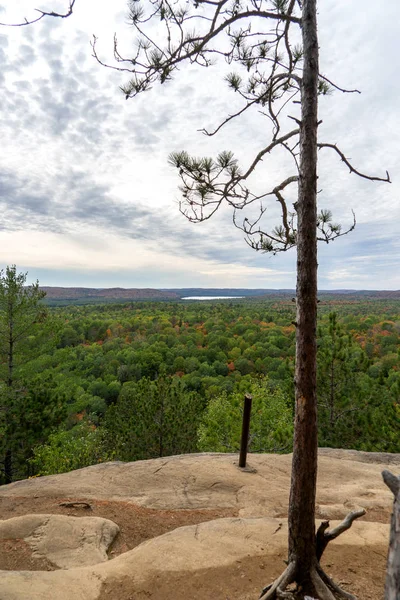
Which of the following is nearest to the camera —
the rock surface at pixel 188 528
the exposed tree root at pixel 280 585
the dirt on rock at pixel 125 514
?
the exposed tree root at pixel 280 585

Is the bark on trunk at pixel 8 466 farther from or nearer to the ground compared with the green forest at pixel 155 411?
nearer to the ground

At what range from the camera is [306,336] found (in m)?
3.62

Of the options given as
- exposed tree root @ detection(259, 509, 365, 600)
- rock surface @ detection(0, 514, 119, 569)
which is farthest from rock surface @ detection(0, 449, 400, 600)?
exposed tree root @ detection(259, 509, 365, 600)

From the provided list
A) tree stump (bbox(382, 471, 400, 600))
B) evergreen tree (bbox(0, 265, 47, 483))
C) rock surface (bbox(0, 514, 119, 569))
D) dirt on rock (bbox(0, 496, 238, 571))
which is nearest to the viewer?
tree stump (bbox(382, 471, 400, 600))

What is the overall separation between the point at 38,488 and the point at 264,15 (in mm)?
9142

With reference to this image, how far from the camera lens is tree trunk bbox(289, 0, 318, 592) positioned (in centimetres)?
352

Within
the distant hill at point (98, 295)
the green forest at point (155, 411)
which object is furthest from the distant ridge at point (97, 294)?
the green forest at point (155, 411)

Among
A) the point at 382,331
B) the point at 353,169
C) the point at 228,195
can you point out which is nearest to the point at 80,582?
the point at 228,195

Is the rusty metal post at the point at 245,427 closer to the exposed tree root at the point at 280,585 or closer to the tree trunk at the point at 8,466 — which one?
the exposed tree root at the point at 280,585

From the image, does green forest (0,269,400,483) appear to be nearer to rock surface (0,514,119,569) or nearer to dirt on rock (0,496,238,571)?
dirt on rock (0,496,238,571)

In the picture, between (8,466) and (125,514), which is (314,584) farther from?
(8,466)

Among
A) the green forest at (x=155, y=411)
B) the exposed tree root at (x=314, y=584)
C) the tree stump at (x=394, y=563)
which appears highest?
the tree stump at (x=394, y=563)

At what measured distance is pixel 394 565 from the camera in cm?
151

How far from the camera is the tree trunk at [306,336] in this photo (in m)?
3.52
